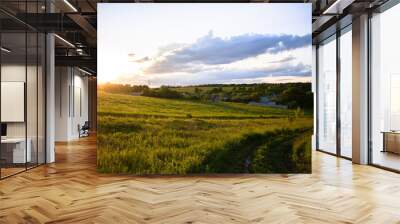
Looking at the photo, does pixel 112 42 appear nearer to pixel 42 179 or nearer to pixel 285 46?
pixel 42 179

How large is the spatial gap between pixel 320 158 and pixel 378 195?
14.3 ft

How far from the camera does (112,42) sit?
6.97 m

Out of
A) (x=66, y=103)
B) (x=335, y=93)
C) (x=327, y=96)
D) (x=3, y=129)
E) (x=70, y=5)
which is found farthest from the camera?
(x=66, y=103)

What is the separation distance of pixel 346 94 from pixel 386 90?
1.77 meters

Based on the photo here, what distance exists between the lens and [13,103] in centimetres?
693

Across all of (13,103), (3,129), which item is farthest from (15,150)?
(13,103)

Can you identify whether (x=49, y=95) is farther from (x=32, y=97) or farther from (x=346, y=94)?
(x=346, y=94)

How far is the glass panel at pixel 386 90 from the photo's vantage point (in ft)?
24.0

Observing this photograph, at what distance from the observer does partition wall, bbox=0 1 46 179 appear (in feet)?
21.5

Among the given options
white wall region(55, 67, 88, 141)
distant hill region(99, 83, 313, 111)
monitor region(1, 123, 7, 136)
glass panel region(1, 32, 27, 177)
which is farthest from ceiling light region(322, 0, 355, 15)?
white wall region(55, 67, 88, 141)

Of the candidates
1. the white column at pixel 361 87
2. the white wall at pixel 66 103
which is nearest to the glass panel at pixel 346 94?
the white column at pixel 361 87

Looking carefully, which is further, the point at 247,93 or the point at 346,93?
the point at 346,93

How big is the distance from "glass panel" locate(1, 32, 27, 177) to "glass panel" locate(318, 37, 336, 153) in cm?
736

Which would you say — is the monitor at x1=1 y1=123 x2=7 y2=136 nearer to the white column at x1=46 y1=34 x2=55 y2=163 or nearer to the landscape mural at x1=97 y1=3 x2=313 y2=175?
the landscape mural at x1=97 y1=3 x2=313 y2=175
